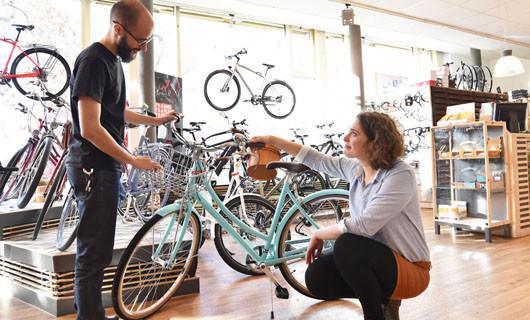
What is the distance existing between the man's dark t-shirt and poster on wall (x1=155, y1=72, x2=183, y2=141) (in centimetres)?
356

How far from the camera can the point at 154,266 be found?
2283 mm

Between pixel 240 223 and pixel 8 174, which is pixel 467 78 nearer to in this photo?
pixel 240 223

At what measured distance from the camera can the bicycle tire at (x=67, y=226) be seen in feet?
7.64

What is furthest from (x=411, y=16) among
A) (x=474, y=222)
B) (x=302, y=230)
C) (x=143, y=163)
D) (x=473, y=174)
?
(x=143, y=163)

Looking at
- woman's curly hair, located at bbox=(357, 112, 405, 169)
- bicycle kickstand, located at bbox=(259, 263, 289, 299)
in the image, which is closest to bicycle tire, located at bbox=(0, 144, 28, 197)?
bicycle kickstand, located at bbox=(259, 263, 289, 299)

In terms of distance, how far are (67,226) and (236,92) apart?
4139 mm

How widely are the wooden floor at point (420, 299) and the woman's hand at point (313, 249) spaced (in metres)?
0.57

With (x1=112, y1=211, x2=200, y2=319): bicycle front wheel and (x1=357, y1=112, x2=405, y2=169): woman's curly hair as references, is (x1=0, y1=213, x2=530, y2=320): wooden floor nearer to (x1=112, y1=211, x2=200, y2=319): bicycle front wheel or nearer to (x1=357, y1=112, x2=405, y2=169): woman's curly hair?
(x1=112, y1=211, x2=200, y2=319): bicycle front wheel

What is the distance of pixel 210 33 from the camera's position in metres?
6.90

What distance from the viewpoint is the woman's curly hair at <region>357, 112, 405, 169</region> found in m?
1.56

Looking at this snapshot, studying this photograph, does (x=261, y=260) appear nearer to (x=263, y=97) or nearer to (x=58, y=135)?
(x=58, y=135)

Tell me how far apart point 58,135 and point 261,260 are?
2159mm

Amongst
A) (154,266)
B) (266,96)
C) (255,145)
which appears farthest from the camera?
(266,96)

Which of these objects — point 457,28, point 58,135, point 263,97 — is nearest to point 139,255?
point 58,135
